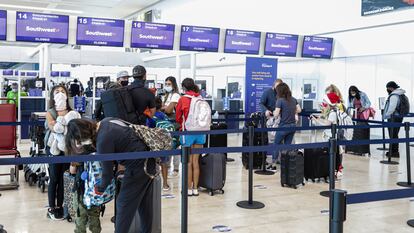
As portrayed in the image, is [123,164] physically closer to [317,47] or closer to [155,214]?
[155,214]

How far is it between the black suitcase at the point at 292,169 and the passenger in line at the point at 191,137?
4.71 ft

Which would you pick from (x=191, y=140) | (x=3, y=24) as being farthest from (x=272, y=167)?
(x=3, y=24)

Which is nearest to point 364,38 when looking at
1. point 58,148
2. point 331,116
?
point 331,116

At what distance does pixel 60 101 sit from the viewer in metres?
4.68

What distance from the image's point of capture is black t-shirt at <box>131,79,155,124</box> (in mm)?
4172

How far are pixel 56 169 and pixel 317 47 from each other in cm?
1043

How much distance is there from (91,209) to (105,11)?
76.2 feet

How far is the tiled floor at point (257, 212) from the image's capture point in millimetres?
4523

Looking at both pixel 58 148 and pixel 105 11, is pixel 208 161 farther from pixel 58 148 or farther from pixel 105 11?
pixel 105 11

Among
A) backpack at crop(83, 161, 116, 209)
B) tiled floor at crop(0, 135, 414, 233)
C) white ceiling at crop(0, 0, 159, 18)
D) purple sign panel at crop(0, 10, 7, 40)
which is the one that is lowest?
tiled floor at crop(0, 135, 414, 233)

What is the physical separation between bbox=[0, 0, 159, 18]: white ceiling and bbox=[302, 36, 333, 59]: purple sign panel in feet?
41.7

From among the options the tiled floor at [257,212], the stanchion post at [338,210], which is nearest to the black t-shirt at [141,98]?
the tiled floor at [257,212]

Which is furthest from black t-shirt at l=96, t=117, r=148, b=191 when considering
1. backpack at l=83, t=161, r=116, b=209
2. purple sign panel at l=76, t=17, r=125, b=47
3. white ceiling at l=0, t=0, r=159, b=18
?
white ceiling at l=0, t=0, r=159, b=18

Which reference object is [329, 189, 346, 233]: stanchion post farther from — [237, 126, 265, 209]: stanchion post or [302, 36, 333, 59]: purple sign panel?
[302, 36, 333, 59]: purple sign panel
